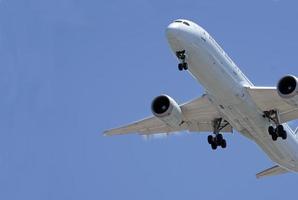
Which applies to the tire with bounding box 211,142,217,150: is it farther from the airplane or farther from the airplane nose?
the airplane nose

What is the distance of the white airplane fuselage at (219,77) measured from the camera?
38.2 meters

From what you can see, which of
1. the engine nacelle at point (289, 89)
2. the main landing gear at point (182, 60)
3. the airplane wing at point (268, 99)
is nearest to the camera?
the main landing gear at point (182, 60)

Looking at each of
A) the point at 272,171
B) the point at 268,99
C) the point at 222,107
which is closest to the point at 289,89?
the point at 268,99

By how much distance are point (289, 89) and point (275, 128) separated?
3646mm

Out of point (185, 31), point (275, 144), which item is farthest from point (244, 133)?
point (185, 31)

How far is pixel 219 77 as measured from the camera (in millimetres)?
39031

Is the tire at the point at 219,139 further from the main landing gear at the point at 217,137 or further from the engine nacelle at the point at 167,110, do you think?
the engine nacelle at the point at 167,110

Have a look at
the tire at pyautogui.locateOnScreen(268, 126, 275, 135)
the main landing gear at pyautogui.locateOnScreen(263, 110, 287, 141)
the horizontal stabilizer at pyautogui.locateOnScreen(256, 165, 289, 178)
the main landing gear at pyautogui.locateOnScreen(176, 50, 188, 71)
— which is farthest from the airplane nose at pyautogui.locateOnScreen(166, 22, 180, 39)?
the horizontal stabilizer at pyautogui.locateOnScreen(256, 165, 289, 178)

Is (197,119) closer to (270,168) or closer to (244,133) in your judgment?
(244,133)

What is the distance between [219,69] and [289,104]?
13.1ft

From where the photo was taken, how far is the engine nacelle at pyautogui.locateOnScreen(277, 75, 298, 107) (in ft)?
129

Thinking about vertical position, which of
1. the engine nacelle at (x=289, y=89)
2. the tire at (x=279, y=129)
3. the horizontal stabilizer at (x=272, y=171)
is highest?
the engine nacelle at (x=289, y=89)

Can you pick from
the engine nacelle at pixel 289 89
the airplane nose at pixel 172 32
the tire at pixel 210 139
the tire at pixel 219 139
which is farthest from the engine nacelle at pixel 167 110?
the engine nacelle at pixel 289 89

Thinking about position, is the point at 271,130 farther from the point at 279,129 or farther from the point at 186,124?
the point at 186,124
